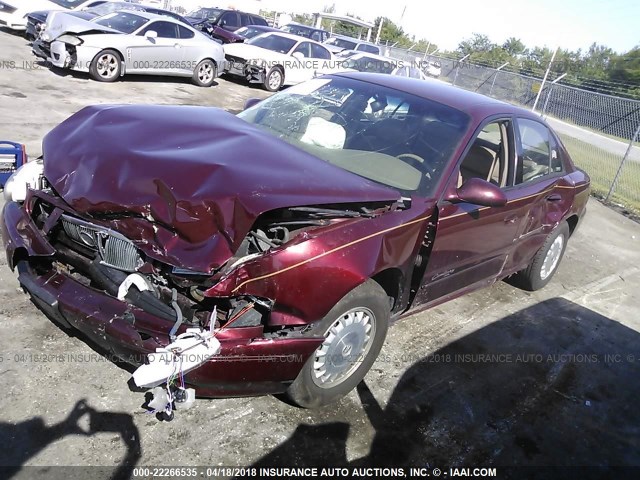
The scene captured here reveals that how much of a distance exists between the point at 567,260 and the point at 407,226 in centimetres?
459

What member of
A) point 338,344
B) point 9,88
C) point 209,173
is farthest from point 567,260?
point 9,88

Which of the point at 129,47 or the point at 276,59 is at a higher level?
the point at 276,59

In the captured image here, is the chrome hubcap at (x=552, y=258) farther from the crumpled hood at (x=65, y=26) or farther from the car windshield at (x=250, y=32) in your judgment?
the car windshield at (x=250, y=32)

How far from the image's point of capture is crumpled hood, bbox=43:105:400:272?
2.65 meters

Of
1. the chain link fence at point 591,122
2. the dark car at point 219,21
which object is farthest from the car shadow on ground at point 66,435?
the dark car at point 219,21

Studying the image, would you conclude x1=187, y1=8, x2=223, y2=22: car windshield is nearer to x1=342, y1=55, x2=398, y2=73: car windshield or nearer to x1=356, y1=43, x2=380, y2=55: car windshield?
x1=356, y1=43, x2=380, y2=55: car windshield

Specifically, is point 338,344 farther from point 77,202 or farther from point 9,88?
point 9,88

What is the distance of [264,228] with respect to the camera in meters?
2.89

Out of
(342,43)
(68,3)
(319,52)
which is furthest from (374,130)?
(342,43)

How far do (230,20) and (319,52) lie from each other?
580cm

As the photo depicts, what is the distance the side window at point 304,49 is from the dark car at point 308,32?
6.13 meters

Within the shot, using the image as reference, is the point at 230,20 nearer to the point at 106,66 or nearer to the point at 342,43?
the point at 342,43

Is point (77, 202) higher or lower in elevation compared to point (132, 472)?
higher

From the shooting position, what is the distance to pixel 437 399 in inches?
143
